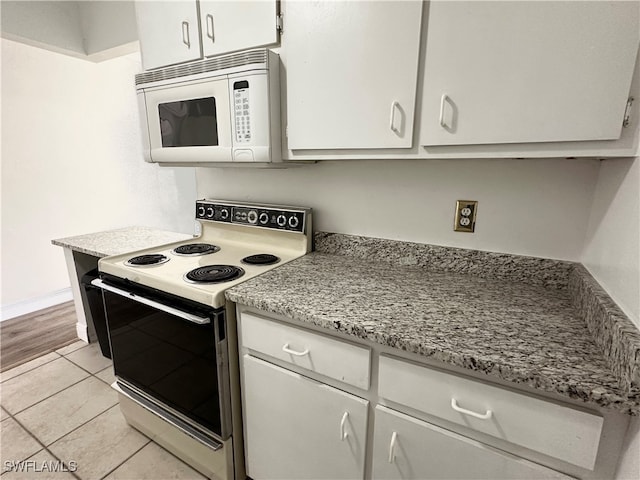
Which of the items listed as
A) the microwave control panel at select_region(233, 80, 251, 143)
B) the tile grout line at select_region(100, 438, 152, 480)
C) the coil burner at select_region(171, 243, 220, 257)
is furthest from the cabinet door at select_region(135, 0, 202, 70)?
the tile grout line at select_region(100, 438, 152, 480)

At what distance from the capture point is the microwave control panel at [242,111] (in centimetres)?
121

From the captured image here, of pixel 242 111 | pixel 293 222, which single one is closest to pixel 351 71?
pixel 242 111

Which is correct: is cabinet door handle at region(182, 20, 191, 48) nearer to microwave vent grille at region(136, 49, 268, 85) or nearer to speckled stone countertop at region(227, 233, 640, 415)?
microwave vent grille at region(136, 49, 268, 85)

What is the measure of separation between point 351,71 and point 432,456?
1.18m

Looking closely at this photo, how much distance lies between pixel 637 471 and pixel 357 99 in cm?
112

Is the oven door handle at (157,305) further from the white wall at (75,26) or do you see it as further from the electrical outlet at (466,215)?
the white wall at (75,26)

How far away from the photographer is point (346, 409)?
38.1 inches

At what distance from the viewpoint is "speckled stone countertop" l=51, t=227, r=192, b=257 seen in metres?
1.81

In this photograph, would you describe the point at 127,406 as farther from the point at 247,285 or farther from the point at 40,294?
the point at 40,294

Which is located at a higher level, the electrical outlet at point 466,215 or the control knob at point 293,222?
the electrical outlet at point 466,215

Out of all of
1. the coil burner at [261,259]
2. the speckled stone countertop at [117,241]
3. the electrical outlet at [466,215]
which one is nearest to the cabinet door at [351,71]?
the electrical outlet at [466,215]

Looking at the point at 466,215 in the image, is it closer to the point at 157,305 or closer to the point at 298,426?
the point at 298,426

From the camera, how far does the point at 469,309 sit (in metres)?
0.96

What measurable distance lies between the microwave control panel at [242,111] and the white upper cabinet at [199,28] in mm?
166
